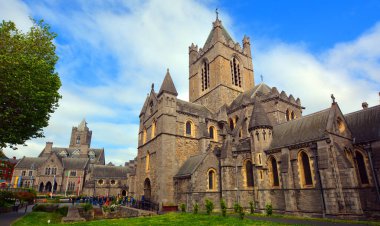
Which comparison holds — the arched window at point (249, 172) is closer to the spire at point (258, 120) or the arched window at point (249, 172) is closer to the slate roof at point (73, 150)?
the spire at point (258, 120)

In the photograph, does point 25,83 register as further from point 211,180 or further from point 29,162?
point 29,162

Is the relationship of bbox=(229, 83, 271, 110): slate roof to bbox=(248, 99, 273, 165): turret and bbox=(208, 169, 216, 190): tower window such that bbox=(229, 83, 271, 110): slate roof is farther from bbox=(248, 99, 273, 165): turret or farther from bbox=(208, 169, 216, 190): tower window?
bbox=(208, 169, 216, 190): tower window

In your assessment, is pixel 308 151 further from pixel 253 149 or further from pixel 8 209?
pixel 8 209

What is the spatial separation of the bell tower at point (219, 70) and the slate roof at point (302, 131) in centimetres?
1444

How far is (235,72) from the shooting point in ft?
139

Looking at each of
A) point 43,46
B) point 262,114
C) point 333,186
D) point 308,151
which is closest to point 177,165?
point 262,114

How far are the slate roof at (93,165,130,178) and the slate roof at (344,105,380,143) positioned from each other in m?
50.5

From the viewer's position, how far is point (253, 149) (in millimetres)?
23000

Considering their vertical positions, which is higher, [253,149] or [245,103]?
[245,103]

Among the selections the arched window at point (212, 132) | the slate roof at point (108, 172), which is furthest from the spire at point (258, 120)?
the slate roof at point (108, 172)

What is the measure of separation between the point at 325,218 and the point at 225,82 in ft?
85.1

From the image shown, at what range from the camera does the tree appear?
14414 mm

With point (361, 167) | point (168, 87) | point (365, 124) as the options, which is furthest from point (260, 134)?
point (168, 87)

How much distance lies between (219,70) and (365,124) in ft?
75.1
